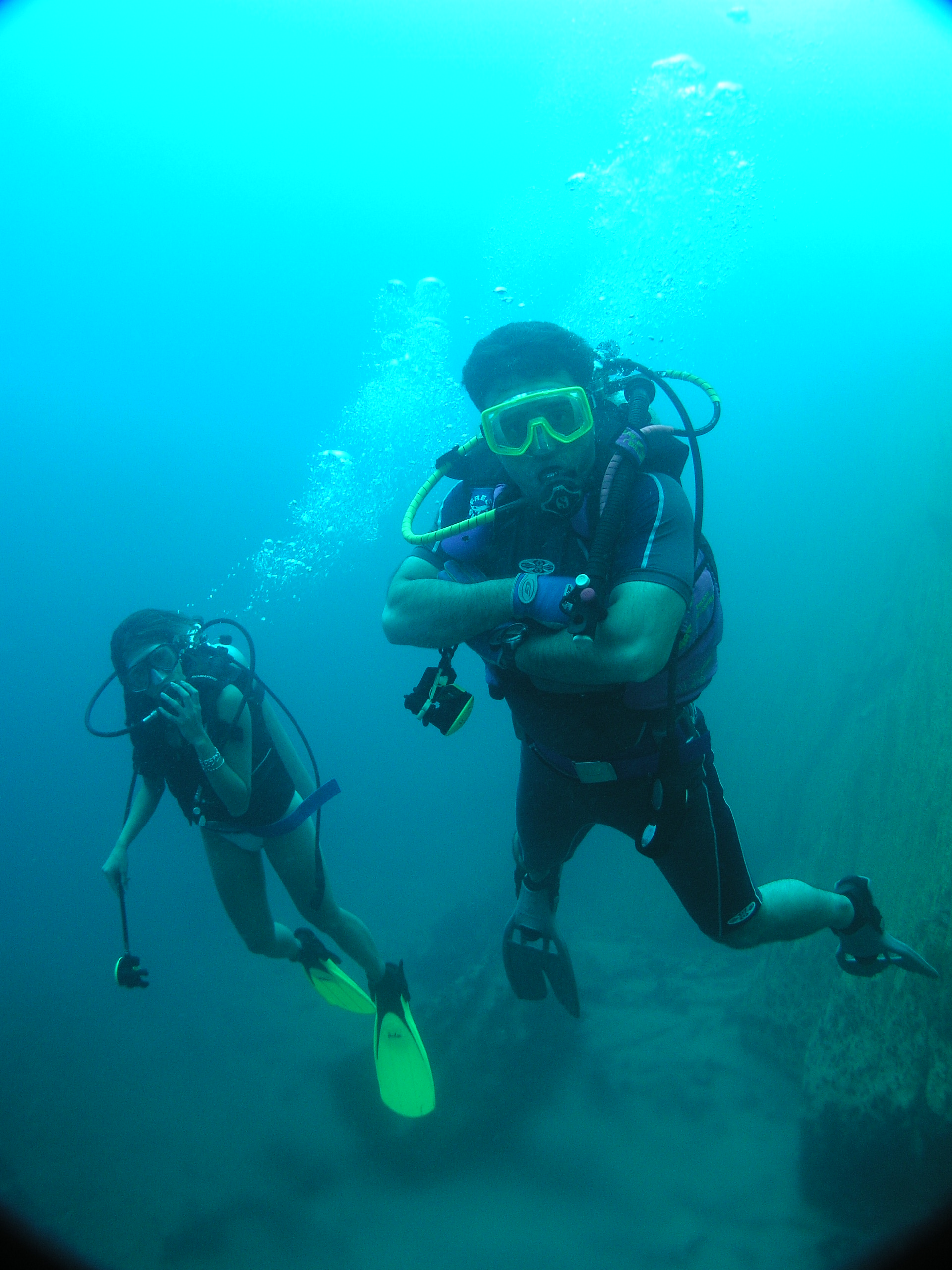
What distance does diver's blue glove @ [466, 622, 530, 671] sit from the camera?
2.12m

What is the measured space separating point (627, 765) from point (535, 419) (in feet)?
A: 4.86

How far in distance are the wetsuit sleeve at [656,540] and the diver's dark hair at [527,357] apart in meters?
0.60

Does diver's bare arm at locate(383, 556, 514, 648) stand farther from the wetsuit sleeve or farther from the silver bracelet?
the silver bracelet

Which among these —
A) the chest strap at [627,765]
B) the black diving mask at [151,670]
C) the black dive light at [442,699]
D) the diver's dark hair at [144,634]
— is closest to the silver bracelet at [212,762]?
the black diving mask at [151,670]

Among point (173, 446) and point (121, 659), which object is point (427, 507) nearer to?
point (121, 659)

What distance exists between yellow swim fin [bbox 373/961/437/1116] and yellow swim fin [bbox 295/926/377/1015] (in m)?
0.33

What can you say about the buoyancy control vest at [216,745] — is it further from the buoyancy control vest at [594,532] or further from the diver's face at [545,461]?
the diver's face at [545,461]

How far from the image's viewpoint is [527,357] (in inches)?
91.9

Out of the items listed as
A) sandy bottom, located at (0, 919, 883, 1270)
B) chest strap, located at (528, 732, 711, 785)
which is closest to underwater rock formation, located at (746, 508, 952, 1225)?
sandy bottom, located at (0, 919, 883, 1270)

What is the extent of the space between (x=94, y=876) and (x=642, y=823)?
50129mm

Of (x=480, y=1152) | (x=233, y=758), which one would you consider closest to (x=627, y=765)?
(x=233, y=758)

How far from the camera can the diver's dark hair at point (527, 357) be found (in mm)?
2336

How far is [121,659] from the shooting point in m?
3.74

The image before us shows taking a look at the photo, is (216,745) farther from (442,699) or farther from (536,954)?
(536,954)
